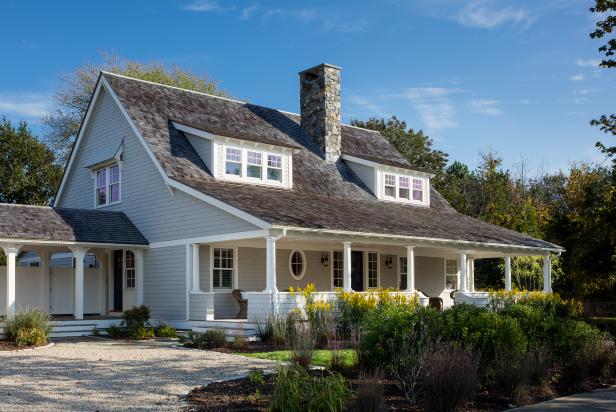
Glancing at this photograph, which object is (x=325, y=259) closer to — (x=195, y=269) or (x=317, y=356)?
(x=195, y=269)

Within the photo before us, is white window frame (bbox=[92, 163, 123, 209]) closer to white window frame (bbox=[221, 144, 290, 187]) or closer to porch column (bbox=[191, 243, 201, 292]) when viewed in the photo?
white window frame (bbox=[221, 144, 290, 187])

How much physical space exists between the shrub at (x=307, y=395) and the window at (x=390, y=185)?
777 inches

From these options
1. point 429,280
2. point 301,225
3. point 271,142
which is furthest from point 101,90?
point 429,280

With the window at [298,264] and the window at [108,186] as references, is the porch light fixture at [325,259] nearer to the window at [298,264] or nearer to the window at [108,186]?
the window at [298,264]

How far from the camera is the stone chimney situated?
28938 mm

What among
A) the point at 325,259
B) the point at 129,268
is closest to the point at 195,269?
the point at 129,268

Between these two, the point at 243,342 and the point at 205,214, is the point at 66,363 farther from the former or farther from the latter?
the point at 205,214

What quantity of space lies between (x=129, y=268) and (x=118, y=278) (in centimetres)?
74

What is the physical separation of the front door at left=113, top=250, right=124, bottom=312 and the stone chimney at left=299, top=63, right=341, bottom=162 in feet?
28.9

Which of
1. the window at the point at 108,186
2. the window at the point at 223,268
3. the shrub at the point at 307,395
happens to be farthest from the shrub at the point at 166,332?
the shrub at the point at 307,395

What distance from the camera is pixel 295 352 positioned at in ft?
42.0

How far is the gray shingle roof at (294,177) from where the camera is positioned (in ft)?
71.1

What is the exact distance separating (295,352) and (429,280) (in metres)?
18.0

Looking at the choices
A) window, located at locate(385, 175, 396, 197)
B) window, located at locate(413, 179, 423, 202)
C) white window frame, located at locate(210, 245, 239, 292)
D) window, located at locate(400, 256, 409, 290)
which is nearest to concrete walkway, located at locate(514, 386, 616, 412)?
white window frame, located at locate(210, 245, 239, 292)
